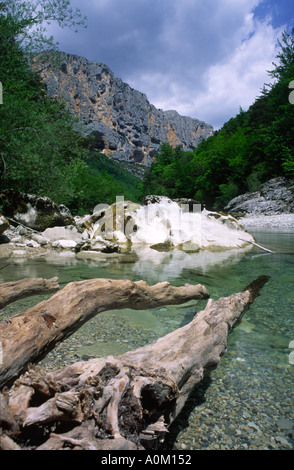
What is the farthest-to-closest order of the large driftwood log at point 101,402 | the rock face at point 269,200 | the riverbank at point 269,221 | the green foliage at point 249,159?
the green foliage at point 249,159 < the rock face at point 269,200 < the riverbank at point 269,221 < the large driftwood log at point 101,402

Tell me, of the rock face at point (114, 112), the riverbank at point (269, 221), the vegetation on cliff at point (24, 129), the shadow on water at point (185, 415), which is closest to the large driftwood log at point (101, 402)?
the shadow on water at point (185, 415)

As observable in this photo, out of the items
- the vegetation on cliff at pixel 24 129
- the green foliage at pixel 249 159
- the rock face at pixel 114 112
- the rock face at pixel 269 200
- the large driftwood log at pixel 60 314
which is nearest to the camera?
the large driftwood log at pixel 60 314

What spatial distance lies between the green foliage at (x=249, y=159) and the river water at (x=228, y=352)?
27.1 m

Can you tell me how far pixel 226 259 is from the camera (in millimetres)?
7723

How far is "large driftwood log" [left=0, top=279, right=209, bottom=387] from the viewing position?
5.15 feet

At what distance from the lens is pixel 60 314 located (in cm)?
202

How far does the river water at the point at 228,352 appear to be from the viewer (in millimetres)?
1542

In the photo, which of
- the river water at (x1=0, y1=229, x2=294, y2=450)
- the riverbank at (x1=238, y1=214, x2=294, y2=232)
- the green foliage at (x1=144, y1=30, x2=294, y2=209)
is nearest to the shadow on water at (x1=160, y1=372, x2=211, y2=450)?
the river water at (x1=0, y1=229, x2=294, y2=450)

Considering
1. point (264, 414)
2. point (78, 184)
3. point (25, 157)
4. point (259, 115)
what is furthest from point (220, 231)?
point (259, 115)

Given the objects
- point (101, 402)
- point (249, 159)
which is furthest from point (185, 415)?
point (249, 159)

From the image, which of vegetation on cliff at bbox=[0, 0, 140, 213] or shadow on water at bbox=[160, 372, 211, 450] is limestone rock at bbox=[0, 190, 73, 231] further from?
shadow on water at bbox=[160, 372, 211, 450]

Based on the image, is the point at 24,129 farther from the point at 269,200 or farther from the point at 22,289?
the point at 269,200

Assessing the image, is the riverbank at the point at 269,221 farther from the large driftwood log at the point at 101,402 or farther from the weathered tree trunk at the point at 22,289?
the large driftwood log at the point at 101,402
